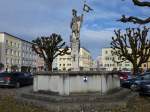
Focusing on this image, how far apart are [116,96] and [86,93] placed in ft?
4.55

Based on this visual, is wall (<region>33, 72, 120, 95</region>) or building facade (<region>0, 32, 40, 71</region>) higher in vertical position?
building facade (<region>0, 32, 40, 71</region>)

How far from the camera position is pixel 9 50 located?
130 m

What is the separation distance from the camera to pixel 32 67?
5999 inches

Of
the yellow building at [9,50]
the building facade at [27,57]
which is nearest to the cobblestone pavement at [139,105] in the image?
Answer: the yellow building at [9,50]

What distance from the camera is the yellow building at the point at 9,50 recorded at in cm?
12450

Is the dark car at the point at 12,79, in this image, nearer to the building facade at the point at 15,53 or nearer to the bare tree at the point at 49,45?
the bare tree at the point at 49,45

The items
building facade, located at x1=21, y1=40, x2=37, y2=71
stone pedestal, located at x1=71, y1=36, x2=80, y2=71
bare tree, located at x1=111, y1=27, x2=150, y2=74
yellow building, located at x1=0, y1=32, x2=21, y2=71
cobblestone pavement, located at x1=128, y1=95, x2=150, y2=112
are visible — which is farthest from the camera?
building facade, located at x1=21, y1=40, x2=37, y2=71

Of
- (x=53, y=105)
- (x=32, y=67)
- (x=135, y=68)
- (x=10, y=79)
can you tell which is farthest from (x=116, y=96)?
(x=32, y=67)

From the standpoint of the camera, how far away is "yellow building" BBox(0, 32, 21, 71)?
12450 cm

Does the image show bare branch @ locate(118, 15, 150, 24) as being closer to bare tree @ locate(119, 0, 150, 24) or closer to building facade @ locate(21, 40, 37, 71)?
bare tree @ locate(119, 0, 150, 24)

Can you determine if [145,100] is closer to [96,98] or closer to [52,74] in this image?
[96,98]

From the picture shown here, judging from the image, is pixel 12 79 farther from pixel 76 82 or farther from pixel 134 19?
pixel 134 19

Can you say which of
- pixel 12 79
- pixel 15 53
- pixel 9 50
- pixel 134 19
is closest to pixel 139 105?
pixel 134 19

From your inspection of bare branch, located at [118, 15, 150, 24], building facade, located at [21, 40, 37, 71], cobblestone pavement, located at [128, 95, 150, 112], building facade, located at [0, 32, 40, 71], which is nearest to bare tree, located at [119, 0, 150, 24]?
bare branch, located at [118, 15, 150, 24]
